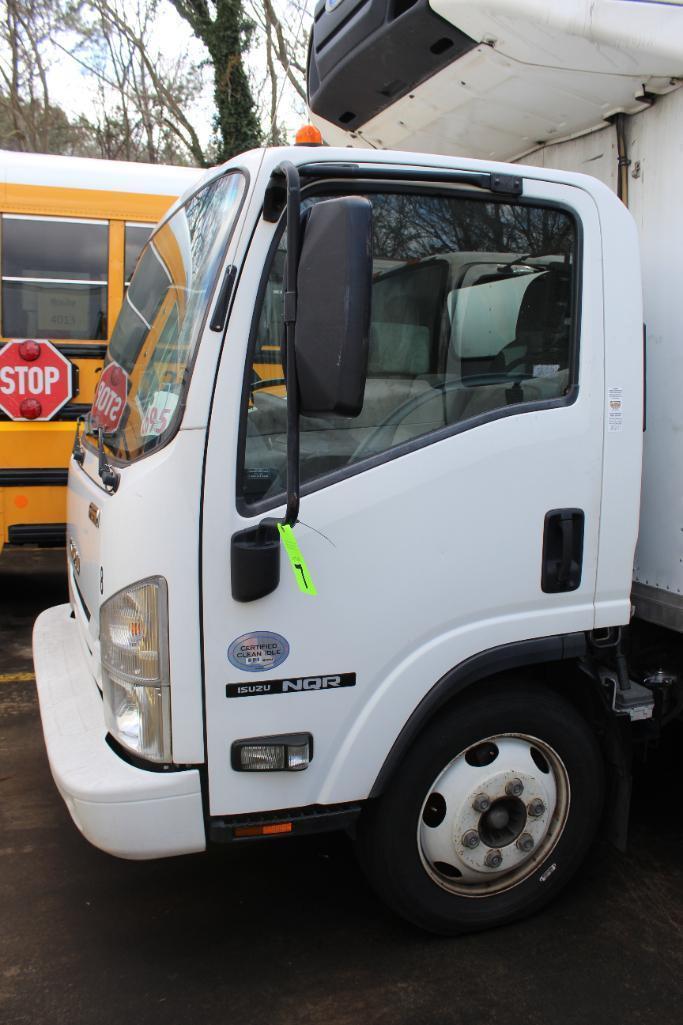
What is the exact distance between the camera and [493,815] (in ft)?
8.75

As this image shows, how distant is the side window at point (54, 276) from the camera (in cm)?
575

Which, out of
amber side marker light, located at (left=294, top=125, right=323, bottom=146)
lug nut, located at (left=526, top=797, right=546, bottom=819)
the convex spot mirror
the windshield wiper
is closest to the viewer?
the convex spot mirror

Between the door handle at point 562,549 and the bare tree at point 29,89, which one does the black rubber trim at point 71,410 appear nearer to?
the door handle at point 562,549

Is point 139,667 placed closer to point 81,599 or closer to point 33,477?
point 81,599

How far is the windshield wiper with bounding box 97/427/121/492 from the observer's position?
8.21 feet

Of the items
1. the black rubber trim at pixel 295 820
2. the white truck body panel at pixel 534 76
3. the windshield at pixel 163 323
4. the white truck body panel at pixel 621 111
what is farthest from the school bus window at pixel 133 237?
the black rubber trim at pixel 295 820

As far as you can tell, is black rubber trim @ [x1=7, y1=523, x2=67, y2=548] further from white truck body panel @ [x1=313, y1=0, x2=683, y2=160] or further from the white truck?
white truck body panel @ [x1=313, y1=0, x2=683, y2=160]

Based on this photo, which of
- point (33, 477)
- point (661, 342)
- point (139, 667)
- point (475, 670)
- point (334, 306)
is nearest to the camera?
point (334, 306)

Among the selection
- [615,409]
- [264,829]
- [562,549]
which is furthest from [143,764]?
[615,409]

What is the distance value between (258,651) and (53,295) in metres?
4.39

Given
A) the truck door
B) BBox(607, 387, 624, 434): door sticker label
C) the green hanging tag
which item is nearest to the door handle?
the truck door

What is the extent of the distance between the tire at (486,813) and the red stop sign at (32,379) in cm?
420

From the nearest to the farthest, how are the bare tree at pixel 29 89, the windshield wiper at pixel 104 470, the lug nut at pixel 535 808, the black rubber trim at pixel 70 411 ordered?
1. the windshield wiper at pixel 104 470
2. the lug nut at pixel 535 808
3. the black rubber trim at pixel 70 411
4. the bare tree at pixel 29 89

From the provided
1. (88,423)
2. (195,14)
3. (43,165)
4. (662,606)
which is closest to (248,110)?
(195,14)
